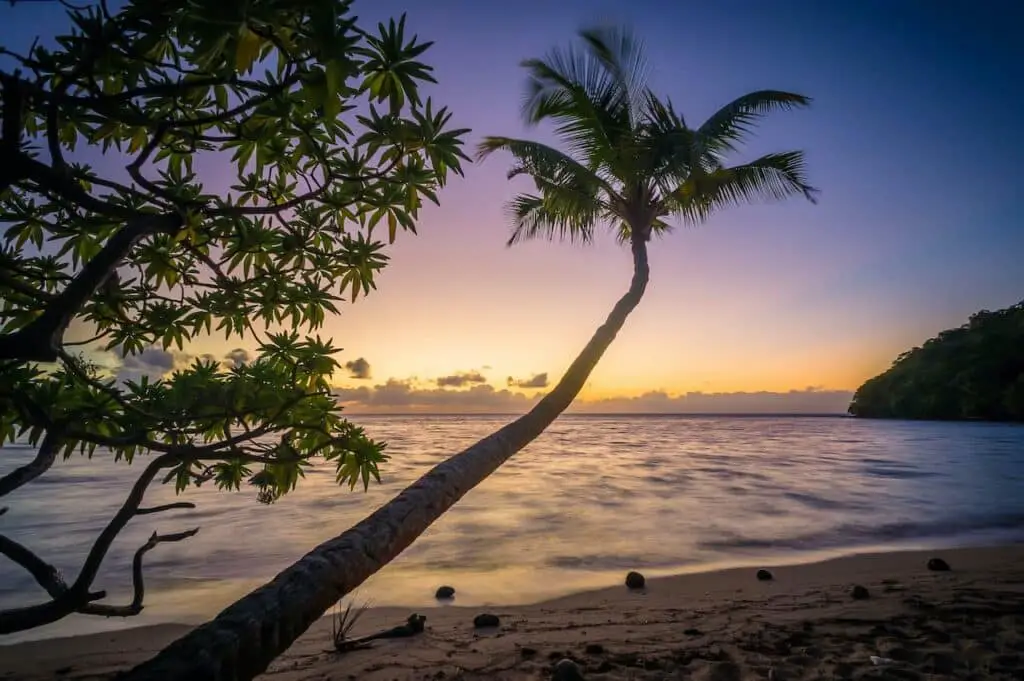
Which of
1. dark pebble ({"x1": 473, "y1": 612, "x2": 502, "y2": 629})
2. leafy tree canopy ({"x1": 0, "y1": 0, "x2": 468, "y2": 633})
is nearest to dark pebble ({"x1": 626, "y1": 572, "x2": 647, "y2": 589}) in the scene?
dark pebble ({"x1": 473, "y1": 612, "x2": 502, "y2": 629})

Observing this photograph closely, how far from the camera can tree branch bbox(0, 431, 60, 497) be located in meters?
2.06

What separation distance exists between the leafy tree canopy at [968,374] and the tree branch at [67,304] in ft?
231

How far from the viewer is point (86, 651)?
5.32 metres

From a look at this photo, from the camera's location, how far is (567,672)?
3.81m

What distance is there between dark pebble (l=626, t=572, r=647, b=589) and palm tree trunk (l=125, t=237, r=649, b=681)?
4422 mm

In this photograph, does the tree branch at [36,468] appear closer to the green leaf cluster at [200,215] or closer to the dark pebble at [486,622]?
the green leaf cluster at [200,215]

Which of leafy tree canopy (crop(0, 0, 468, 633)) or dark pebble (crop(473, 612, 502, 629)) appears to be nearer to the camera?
leafy tree canopy (crop(0, 0, 468, 633))

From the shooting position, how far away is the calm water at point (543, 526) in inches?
316

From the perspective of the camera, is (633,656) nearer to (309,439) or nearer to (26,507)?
(309,439)

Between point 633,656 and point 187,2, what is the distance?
4.88m

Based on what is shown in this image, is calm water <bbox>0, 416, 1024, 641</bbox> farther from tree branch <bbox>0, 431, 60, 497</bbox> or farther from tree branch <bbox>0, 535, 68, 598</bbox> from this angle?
tree branch <bbox>0, 431, 60, 497</bbox>

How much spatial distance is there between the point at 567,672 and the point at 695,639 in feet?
5.08

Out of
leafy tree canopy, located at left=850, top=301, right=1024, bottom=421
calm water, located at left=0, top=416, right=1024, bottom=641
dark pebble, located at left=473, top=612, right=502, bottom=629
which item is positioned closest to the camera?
dark pebble, located at left=473, top=612, right=502, bottom=629

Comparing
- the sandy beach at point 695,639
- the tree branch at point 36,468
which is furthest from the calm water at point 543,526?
the tree branch at point 36,468
